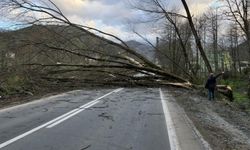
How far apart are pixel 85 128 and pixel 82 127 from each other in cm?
18

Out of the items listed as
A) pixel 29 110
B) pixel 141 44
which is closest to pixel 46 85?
pixel 29 110

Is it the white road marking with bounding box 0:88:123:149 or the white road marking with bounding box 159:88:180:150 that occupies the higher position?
the white road marking with bounding box 0:88:123:149

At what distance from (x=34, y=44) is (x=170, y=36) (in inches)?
1604

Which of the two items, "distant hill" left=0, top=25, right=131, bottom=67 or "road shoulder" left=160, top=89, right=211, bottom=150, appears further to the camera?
"distant hill" left=0, top=25, right=131, bottom=67

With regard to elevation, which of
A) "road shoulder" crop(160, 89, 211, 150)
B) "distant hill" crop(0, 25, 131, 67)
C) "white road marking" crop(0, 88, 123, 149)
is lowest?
"road shoulder" crop(160, 89, 211, 150)

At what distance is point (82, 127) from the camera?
37.2ft

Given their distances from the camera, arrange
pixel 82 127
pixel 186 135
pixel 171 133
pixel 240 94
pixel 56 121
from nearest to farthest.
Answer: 1. pixel 186 135
2. pixel 171 133
3. pixel 82 127
4. pixel 56 121
5. pixel 240 94

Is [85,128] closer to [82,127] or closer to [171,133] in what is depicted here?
[82,127]

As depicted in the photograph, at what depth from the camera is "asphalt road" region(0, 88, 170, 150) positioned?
8776mm

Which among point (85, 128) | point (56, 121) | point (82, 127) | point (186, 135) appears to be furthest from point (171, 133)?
point (56, 121)

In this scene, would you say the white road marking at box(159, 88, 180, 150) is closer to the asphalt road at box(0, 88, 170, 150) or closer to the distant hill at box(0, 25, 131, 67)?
the asphalt road at box(0, 88, 170, 150)

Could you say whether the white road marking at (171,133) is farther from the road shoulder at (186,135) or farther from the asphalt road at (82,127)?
the asphalt road at (82,127)

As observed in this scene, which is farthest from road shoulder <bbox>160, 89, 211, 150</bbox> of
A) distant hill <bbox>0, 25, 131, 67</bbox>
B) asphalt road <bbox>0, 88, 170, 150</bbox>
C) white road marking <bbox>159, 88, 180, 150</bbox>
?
distant hill <bbox>0, 25, 131, 67</bbox>

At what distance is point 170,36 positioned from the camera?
216ft
